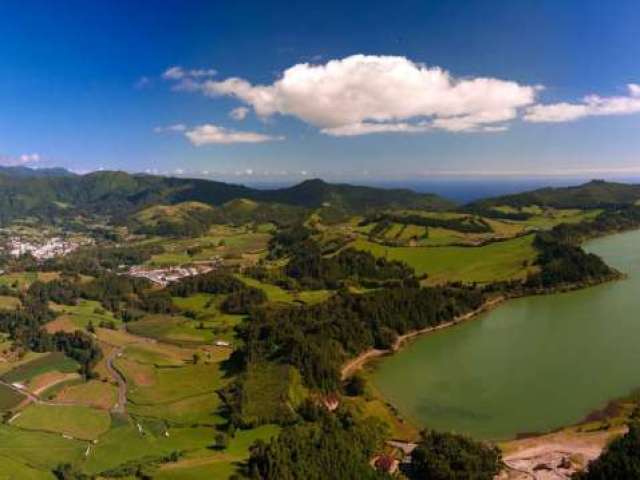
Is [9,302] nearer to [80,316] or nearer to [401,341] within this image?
[80,316]

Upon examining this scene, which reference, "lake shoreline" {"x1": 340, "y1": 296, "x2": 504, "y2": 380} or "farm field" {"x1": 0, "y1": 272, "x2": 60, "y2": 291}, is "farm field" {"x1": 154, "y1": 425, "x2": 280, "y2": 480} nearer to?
"lake shoreline" {"x1": 340, "y1": 296, "x2": 504, "y2": 380}

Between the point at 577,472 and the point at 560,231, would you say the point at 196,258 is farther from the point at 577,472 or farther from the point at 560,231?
the point at 577,472

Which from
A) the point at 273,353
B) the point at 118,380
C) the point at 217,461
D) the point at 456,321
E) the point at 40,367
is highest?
the point at 456,321

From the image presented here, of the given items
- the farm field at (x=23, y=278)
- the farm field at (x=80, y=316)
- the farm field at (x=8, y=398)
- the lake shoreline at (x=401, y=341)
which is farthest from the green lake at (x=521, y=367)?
the farm field at (x=23, y=278)

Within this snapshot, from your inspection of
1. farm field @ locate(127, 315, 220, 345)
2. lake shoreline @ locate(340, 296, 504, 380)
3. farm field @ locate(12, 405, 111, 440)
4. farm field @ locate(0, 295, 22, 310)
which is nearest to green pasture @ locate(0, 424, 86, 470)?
farm field @ locate(12, 405, 111, 440)

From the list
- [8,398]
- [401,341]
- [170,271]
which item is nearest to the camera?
[8,398]

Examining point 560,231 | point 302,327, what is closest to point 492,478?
point 302,327

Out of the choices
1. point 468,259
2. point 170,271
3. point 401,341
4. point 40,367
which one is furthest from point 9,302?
point 468,259
